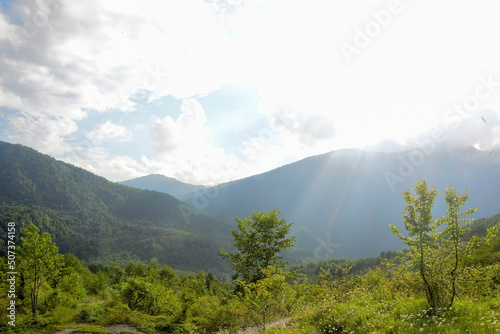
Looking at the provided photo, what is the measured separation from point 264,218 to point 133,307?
16.4 metres

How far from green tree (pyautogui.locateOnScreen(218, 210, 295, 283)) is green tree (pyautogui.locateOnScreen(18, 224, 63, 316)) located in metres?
15.3

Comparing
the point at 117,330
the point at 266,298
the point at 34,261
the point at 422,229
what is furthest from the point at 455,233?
the point at 34,261

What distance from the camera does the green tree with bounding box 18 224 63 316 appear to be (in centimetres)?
2200

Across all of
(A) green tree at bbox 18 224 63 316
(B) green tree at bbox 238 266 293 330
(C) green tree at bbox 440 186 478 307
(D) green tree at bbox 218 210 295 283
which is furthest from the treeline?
(D) green tree at bbox 218 210 295 283

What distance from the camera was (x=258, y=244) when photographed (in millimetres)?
24094

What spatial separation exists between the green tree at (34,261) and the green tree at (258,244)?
15310 mm

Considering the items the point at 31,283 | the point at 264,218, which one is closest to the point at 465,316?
the point at 264,218

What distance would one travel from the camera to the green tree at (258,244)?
2352 centimetres

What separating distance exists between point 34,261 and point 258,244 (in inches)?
769

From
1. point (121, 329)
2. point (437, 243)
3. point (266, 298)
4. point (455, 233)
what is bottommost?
point (121, 329)

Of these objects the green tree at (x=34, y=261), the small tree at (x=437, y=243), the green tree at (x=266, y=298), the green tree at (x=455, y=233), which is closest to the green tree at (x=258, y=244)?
the green tree at (x=266, y=298)

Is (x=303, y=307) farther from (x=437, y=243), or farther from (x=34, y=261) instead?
(x=34, y=261)

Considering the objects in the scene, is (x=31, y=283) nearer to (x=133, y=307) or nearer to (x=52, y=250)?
(x=52, y=250)

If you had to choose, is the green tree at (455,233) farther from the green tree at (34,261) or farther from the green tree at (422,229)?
the green tree at (34,261)
